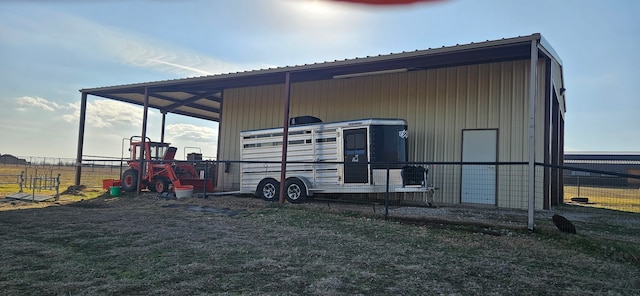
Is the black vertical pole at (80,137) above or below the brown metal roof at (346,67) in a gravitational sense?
below

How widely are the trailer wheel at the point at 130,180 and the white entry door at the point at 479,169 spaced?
35.5ft

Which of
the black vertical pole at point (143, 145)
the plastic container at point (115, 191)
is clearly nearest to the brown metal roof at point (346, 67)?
the black vertical pole at point (143, 145)

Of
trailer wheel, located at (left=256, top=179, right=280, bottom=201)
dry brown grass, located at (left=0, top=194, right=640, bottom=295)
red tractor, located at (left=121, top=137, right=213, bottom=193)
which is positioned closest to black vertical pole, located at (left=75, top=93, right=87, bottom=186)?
red tractor, located at (left=121, top=137, right=213, bottom=193)

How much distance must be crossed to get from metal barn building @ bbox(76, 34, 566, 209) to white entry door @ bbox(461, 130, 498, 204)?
1.1 inches

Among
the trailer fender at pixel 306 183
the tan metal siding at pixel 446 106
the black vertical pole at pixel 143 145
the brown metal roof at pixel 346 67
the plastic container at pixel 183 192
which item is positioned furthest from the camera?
the black vertical pole at pixel 143 145

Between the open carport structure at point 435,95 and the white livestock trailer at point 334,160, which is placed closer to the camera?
the open carport structure at point 435,95

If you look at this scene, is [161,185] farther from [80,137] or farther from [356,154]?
[356,154]

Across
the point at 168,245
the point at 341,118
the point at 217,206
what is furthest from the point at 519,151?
the point at 168,245

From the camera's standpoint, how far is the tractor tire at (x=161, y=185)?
532 inches

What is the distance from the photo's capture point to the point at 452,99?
11.6m

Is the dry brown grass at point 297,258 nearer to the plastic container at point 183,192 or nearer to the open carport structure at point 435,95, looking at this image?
the open carport structure at point 435,95

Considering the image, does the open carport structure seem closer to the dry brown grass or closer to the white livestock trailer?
the white livestock trailer

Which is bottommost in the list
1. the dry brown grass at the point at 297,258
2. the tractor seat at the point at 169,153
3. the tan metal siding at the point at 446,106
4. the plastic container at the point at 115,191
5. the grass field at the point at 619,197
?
the dry brown grass at the point at 297,258

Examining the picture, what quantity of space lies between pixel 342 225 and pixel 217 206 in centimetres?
392
